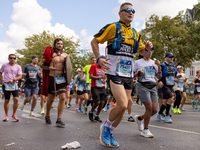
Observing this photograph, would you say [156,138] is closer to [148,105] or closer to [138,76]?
[148,105]

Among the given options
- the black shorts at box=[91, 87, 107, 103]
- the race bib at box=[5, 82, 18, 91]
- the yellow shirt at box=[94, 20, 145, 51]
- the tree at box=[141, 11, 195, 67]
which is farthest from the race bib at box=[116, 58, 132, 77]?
the tree at box=[141, 11, 195, 67]

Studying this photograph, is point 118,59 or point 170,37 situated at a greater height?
point 170,37

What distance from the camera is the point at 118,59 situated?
14.0 ft

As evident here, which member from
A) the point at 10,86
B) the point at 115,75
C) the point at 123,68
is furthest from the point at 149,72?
the point at 10,86

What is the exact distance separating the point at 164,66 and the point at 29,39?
5371 centimetres

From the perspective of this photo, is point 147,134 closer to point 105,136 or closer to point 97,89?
point 105,136

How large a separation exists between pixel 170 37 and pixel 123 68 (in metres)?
38.3

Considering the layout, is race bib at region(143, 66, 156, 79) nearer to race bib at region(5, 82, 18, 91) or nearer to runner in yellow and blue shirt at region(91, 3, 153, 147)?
runner in yellow and blue shirt at region(91, 3, 153, 147)

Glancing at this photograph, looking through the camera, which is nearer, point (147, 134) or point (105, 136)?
point (105, 136)

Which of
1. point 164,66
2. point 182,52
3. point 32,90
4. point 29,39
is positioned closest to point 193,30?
point 182,52

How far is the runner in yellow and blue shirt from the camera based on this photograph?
415 centimetres

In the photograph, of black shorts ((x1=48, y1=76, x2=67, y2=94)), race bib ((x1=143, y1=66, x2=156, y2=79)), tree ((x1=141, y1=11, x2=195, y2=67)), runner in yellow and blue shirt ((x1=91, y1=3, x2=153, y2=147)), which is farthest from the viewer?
tree ((x1=141, y1=11, x2=195, y2=67))

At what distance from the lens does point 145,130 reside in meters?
5.19

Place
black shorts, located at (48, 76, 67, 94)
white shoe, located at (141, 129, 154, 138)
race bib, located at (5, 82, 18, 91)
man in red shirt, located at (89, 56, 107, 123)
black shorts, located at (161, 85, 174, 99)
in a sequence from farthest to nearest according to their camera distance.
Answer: black shorts, located at (161, 85, 174, 99)
man in red shirt, located at (89, 56, 107, 123)
race bib, located at (5, 82, 18, 91)
black shorts, located at (48, 76, 67, 94)
white shoe, located at (141, 129, 154, 138)
